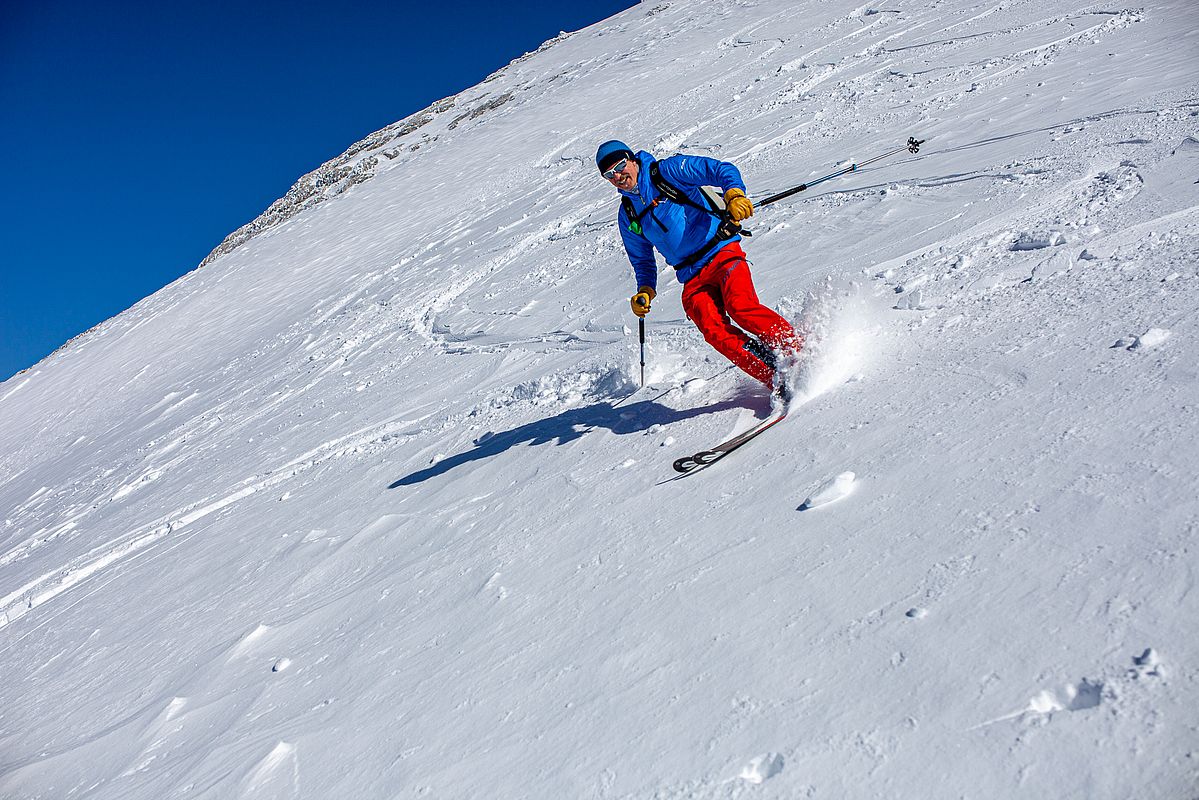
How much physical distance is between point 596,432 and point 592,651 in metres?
2.45

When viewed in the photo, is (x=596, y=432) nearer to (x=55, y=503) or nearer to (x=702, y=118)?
(x=55, y=503)

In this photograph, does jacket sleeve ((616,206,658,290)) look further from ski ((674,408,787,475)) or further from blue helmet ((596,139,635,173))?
ski ((674,408,787,475))

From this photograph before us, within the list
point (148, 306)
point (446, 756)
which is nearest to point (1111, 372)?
point (446, 756)

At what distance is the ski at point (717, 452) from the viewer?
3807mm

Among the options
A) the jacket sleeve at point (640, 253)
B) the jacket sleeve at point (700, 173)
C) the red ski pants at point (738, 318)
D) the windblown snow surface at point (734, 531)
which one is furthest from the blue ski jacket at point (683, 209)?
the windblown snow surface at point (734, 531)

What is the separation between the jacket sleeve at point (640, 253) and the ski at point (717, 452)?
1.48 meters

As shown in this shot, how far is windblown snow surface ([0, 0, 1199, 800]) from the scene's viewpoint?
1927 mm

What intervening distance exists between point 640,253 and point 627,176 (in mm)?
658

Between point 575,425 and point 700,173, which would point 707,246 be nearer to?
point 700,173

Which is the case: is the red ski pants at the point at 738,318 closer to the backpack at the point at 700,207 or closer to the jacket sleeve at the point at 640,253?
the backpack at the point at 700,207

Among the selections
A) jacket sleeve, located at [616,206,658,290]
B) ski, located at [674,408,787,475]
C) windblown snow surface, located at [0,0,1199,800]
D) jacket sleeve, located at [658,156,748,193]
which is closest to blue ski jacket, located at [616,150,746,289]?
jacket sleeve, located at [658,156,748,193]

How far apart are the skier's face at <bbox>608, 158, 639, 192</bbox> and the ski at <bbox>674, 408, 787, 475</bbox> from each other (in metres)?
1.62

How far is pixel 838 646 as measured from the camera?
7.09ft

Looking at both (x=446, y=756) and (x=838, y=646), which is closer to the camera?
(x=838, y=646)
